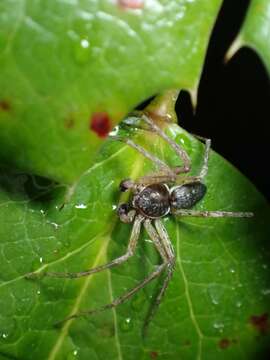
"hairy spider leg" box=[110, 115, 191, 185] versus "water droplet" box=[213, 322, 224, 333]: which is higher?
"hairy spider leg" box=[110, 115, 191, 185]

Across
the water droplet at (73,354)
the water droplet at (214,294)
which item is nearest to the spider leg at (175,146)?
the water droplet at (214,294)

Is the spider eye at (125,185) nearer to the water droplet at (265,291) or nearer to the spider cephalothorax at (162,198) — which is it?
the spider cephalothorax at (162,198)

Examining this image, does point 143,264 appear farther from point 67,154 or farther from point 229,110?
point 67,154

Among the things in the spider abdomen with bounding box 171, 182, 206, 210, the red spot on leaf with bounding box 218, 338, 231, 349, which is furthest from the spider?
the red spot on leaf with bounding box 218, 338, 231, 349

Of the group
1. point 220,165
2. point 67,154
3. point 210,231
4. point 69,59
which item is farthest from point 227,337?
point 69,59

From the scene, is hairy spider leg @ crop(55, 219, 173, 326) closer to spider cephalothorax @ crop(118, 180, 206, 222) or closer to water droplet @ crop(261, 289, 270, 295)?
spider cephalothorax @ crop(118, 180, 206, 222)

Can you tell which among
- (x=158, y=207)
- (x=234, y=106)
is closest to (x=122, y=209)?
(x=158, y=207)
